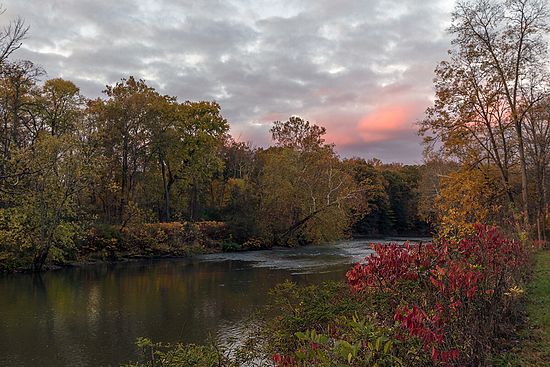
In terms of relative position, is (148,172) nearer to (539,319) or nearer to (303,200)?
(303,200)

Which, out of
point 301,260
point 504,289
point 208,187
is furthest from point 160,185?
point 504,289

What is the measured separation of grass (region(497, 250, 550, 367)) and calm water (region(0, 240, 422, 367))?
17.2ft

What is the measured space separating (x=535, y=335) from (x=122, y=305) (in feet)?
38.2

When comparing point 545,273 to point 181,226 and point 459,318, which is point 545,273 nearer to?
point 459,318

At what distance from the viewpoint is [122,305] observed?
14477mm

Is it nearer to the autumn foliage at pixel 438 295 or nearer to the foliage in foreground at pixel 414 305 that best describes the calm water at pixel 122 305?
the foliage in foreground at pixel 414 305

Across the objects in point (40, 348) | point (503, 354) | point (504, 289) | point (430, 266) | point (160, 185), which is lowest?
point (40, 348)

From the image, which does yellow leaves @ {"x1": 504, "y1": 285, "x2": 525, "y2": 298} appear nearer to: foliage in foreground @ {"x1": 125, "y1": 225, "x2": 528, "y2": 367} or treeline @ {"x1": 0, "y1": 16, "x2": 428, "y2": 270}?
foliage in foreground @ {"x1": 125, "y1": 225, "x2": 528, "y2": 367}

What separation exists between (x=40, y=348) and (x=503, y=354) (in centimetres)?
893


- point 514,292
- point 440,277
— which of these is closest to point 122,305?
point 514,292

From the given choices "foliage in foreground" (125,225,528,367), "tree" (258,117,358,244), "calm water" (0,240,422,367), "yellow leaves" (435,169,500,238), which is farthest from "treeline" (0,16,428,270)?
"foliage in foreground" (125,225,528,367)

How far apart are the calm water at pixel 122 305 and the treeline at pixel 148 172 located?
13.3ft

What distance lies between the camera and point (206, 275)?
21656mm

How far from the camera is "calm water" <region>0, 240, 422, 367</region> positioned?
9.87 m
